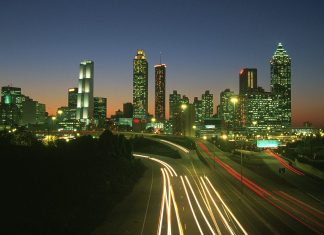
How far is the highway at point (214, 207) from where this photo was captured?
28.6 metres

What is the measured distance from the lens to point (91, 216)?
3067cm

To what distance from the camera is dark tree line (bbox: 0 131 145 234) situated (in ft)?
85.9

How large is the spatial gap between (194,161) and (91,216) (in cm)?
5235

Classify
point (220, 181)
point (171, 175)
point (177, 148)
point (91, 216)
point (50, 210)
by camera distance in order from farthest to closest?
point (177, 148) → point (171, 175) → point (220, 181) → point (91, 216) → point (50, 210)

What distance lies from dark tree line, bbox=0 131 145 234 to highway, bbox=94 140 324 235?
72.3 inches

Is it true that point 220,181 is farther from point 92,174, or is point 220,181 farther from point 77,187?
point 77,187

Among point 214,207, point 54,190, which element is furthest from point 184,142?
point 54,190

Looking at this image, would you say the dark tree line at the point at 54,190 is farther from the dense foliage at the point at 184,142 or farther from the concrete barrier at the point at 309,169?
the dense foliage at the point at 184,142

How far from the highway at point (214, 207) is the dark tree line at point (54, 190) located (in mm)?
1837

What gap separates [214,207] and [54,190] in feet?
45.2

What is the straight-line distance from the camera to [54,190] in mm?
33562

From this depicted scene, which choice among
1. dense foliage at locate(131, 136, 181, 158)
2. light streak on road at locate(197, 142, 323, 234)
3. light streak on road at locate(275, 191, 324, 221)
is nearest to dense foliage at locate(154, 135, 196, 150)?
dense foliage at locate(131, 136, 181, 158)

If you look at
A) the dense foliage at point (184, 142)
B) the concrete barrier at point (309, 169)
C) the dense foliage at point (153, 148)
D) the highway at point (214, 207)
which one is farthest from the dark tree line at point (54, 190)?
the dense foliage at point (184, 142)

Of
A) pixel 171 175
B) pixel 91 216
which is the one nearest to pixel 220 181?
pixel 171 175
